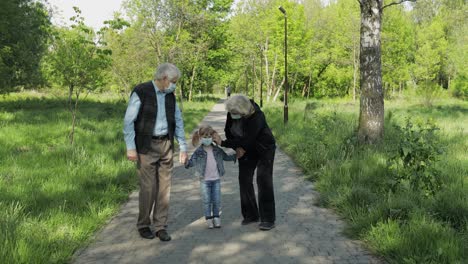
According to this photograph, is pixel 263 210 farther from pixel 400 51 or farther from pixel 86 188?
pixel 400 51

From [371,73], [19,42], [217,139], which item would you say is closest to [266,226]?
[217,139]

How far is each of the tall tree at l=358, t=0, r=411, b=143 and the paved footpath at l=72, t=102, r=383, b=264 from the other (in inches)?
132

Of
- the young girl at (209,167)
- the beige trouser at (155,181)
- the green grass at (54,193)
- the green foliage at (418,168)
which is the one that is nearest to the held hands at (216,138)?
the young girl at (209,167)

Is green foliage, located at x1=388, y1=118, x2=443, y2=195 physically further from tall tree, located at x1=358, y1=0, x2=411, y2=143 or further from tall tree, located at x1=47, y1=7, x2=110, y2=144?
tall tree, located at x1=47, y1=7, x2=110, y2=144

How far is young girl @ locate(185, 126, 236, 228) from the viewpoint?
17.0ft

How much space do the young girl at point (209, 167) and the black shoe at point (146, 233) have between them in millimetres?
746

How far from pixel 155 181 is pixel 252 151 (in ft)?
4.22

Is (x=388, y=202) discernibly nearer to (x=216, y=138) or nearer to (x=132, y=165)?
(x=216, y=138)

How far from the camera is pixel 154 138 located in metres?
4.76

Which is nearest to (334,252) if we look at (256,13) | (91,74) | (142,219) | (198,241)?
(198,241)

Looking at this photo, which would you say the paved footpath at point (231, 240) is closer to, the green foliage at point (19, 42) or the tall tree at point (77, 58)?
the tall tree at point (77, 58)

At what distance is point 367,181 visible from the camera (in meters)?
6.57

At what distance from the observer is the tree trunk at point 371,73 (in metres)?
9.03

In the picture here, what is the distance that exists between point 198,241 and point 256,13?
40965 millimetres
